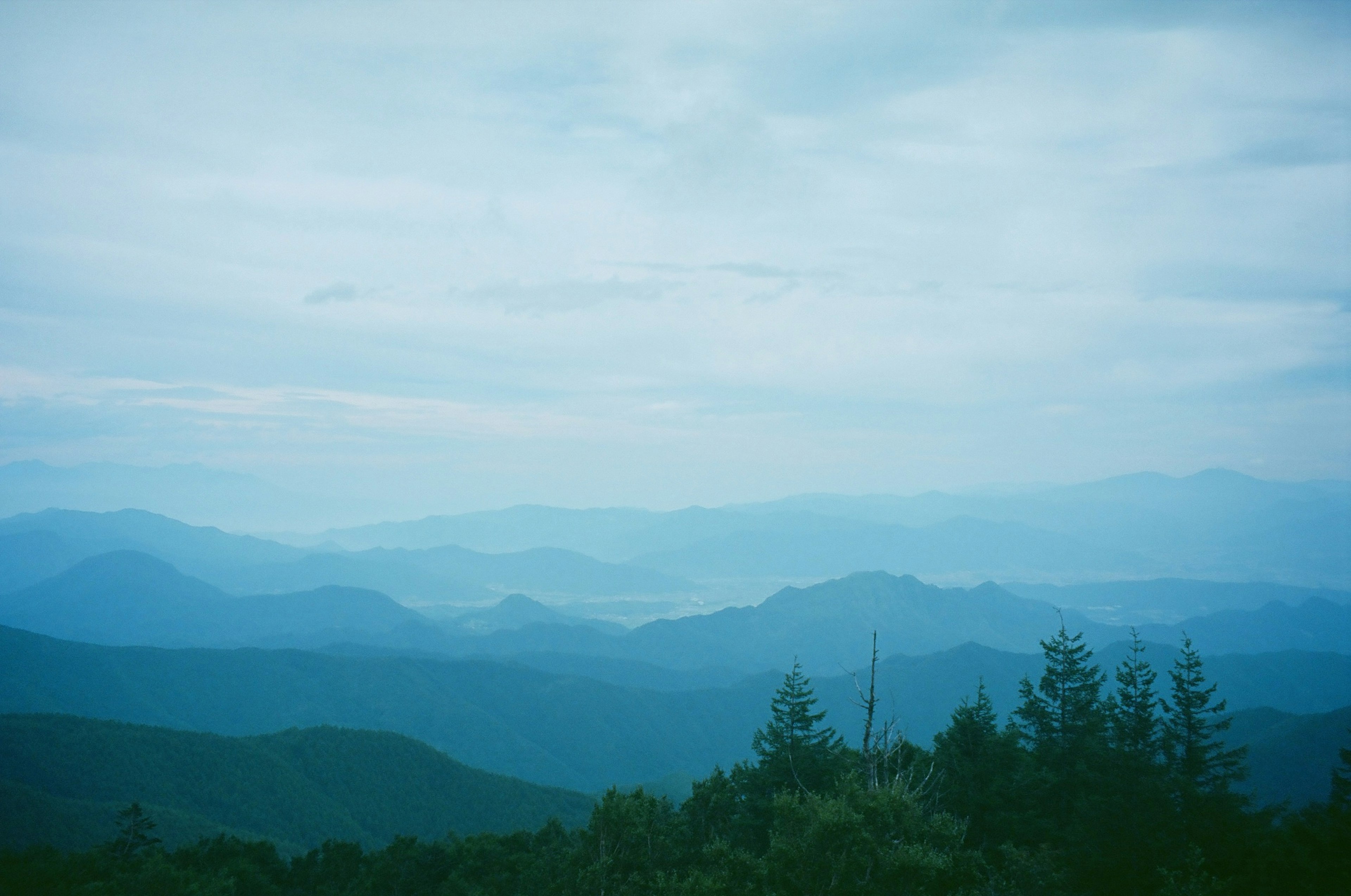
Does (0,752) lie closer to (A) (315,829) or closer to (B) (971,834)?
(A) (315,829)

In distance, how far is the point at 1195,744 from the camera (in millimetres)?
45844

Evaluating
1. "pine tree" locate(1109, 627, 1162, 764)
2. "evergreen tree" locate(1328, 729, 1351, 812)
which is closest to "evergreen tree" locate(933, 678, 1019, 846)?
"pine tree" locate(1109, 627, 1162, 764)

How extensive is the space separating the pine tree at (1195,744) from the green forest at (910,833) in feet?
0.54

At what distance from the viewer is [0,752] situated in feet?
465

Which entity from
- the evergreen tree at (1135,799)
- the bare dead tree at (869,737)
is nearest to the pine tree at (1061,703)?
the evergreen tree at (1135,799)

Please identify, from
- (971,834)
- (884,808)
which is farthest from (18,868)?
(971,834)

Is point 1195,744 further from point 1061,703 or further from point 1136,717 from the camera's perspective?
point 1061,703

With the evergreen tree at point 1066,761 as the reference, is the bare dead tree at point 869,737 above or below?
above

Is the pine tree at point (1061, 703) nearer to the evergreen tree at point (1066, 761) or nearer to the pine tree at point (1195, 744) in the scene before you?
the evergreen tree at point (1066, 761)

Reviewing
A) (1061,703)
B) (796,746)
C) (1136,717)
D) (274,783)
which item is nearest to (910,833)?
(796,746)

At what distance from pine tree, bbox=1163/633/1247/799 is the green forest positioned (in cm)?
16

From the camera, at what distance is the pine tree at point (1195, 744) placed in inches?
1693

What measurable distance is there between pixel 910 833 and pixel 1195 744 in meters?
32.4

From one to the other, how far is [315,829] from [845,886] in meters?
153
